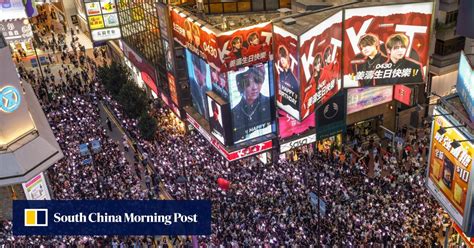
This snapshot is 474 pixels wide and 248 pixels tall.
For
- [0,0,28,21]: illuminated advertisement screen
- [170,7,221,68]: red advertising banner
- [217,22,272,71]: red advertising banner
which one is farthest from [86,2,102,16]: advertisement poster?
[217,22,272,71]: red advertising banner

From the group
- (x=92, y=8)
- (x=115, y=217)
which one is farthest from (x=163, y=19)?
(x=115, y=217)

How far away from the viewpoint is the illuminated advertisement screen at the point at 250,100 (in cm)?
3156

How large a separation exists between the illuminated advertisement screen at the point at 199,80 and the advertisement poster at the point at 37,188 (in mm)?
12033

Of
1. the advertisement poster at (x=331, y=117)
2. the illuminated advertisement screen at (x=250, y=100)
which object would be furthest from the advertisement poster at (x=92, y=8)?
the advertisement poster at (x=331, y=117)

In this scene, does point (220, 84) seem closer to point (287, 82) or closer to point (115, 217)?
point (287, 82)

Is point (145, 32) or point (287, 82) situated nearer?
point (287, 82)

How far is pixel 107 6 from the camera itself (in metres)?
46.4

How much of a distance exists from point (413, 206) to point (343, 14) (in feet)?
35.8

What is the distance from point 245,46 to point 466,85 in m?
13.3

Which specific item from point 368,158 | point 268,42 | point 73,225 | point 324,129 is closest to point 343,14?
point 268,42

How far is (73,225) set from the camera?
25547 mm

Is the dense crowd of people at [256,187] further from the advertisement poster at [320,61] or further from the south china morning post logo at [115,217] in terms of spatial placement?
the advertisement poster at [320,61]

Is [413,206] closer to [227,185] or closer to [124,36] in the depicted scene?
[227,185]

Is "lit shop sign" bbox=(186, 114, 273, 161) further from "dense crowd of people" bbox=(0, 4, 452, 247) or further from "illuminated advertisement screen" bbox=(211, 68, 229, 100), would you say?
"illuminated advertisement screen" bbox=(211, 68, 229, 100)
